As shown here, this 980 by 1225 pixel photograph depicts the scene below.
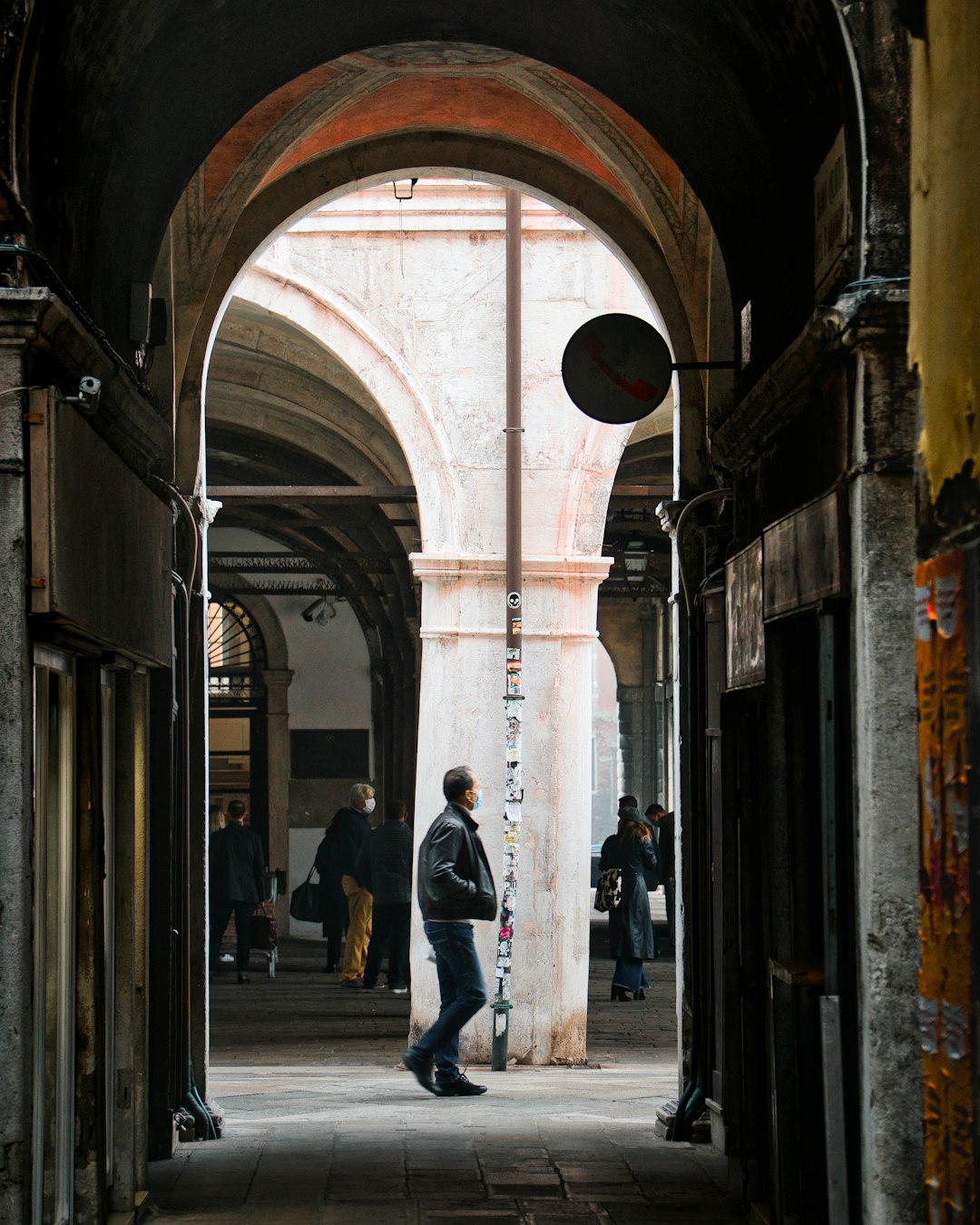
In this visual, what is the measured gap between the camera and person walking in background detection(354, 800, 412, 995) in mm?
14336

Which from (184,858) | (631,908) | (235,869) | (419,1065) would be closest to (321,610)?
(235,869)

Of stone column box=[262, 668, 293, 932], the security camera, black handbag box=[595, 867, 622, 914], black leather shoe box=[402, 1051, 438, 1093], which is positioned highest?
the security camera

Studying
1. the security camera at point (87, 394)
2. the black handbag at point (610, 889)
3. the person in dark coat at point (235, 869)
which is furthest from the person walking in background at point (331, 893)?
the security camera at point (87, 394)

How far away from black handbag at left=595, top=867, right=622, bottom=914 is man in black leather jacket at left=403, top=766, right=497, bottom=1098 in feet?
18.7

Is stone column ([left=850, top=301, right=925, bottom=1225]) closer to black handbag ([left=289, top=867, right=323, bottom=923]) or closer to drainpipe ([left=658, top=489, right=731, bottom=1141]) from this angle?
drainpipe ([left=658, top=489, right=731, bottom=1141])

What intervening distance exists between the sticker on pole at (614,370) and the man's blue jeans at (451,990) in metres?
3.04

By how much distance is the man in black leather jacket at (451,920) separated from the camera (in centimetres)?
887

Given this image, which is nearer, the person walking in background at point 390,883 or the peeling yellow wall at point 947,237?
the peeling yellow wall at point 947,237

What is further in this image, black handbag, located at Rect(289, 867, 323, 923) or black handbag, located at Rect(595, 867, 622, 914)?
black handbag, located at Rect(289, 867, 323, 923)

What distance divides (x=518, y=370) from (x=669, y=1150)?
6360 mm

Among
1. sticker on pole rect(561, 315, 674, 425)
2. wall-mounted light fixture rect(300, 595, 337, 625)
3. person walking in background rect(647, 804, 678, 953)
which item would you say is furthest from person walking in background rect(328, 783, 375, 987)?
sticker on pole rect(561, 315, 674, 425)

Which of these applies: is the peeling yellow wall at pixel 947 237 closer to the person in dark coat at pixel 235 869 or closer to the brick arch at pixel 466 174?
the brick arch at pixel 466 174

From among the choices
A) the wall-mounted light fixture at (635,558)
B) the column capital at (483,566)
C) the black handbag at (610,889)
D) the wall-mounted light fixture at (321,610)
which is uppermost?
the wall-mounted light fixture at (635,558)

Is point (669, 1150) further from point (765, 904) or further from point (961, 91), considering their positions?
point (961, 91)
